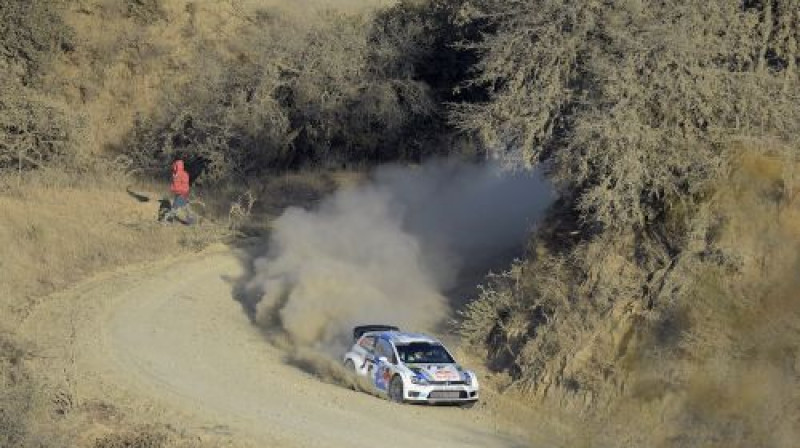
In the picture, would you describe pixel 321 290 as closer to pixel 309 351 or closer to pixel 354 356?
pixel 309 351

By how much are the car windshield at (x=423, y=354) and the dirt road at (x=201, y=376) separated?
107 centimetres

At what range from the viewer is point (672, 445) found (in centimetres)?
2033

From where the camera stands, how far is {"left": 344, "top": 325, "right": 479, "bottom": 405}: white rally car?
2300 centimetres

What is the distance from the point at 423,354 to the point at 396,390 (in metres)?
1.18

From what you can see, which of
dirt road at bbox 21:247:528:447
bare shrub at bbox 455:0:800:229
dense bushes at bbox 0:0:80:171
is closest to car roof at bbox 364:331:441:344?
dirt road at bbox 21:247:528:447

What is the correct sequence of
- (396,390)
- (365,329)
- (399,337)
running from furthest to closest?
(365,329)
(399,337)
(396,390)

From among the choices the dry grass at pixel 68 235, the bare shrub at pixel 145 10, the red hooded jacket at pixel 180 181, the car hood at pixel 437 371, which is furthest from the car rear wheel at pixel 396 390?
the bare shrub at pixel 145 10

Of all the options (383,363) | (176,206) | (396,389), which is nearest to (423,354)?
(383,363)

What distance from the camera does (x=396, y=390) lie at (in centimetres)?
2328

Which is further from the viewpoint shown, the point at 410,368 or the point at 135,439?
the point at 410,368

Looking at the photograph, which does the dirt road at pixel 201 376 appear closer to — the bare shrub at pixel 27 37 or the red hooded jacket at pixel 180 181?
the red hooded jacket at pixel 180 181

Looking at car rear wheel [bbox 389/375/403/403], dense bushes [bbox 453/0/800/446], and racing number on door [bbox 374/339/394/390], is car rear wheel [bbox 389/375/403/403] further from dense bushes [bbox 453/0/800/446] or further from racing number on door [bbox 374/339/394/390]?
dense bushes [bbox 453/0/800/446]

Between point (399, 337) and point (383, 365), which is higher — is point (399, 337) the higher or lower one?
the higher one

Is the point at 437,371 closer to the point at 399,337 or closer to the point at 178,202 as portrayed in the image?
the point at 399,337
